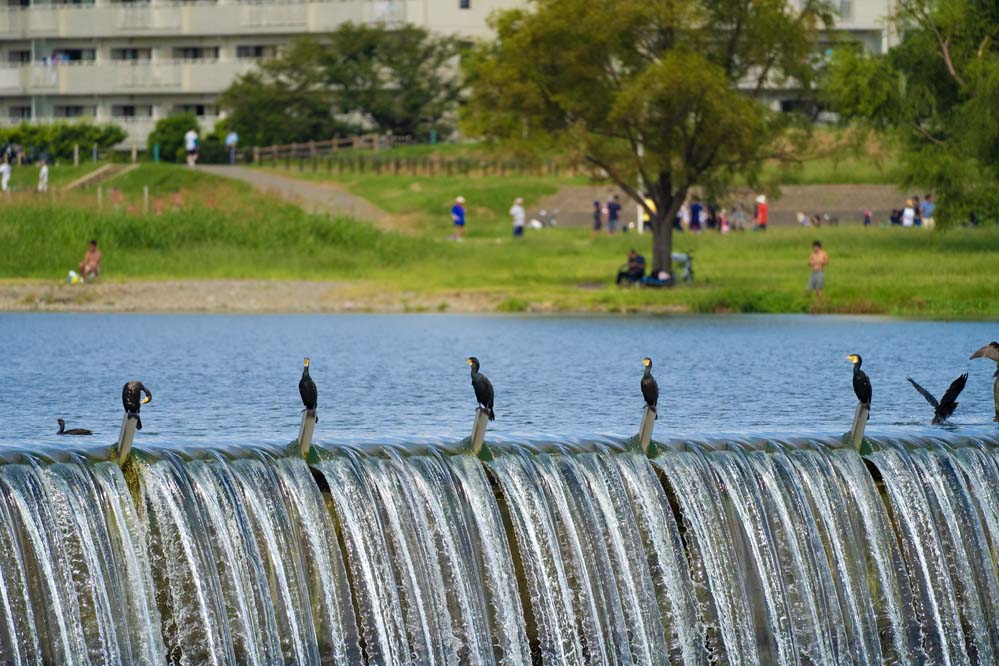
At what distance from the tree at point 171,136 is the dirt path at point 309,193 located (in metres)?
8.54

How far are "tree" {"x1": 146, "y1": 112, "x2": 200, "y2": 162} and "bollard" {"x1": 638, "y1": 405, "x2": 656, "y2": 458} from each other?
66.3 m

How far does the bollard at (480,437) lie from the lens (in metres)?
16.6

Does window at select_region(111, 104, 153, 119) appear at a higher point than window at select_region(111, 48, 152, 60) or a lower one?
lower

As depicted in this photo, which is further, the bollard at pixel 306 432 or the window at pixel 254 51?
the window at pixel 254 51

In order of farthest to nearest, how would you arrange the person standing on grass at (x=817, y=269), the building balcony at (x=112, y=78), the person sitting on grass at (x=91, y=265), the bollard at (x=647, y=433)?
1. the building balcony at (x=112, y=78)
2. the person sitting on grass at (x=91, y=265)
3. the person standing on grass at (x=817, y=269)
4. the bollard at (x=647, y=433)

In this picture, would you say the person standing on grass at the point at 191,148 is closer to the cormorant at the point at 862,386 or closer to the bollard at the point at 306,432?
the cormorant at the point at 862,386

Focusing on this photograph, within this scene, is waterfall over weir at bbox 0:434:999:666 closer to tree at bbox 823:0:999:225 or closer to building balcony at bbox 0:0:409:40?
tree at bbox 823:0:999:225

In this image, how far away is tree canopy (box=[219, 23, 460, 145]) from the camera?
80.6 meters

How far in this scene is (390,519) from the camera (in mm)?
15922

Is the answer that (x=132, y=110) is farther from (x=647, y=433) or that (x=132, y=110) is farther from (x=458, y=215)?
(x=647, y=433)

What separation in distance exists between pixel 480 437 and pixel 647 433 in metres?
1.46

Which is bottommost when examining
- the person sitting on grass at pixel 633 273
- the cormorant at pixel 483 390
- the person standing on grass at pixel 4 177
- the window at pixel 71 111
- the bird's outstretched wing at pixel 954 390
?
the person sitting on grass at pixel 633 273

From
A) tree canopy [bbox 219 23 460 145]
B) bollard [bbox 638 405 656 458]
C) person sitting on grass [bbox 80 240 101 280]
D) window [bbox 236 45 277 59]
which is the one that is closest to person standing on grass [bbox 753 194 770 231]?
person sitting on grass [bbox 80 240 101 280]

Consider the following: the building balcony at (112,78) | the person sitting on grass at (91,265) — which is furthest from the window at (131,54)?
the person sitting on grass at (91,265)
